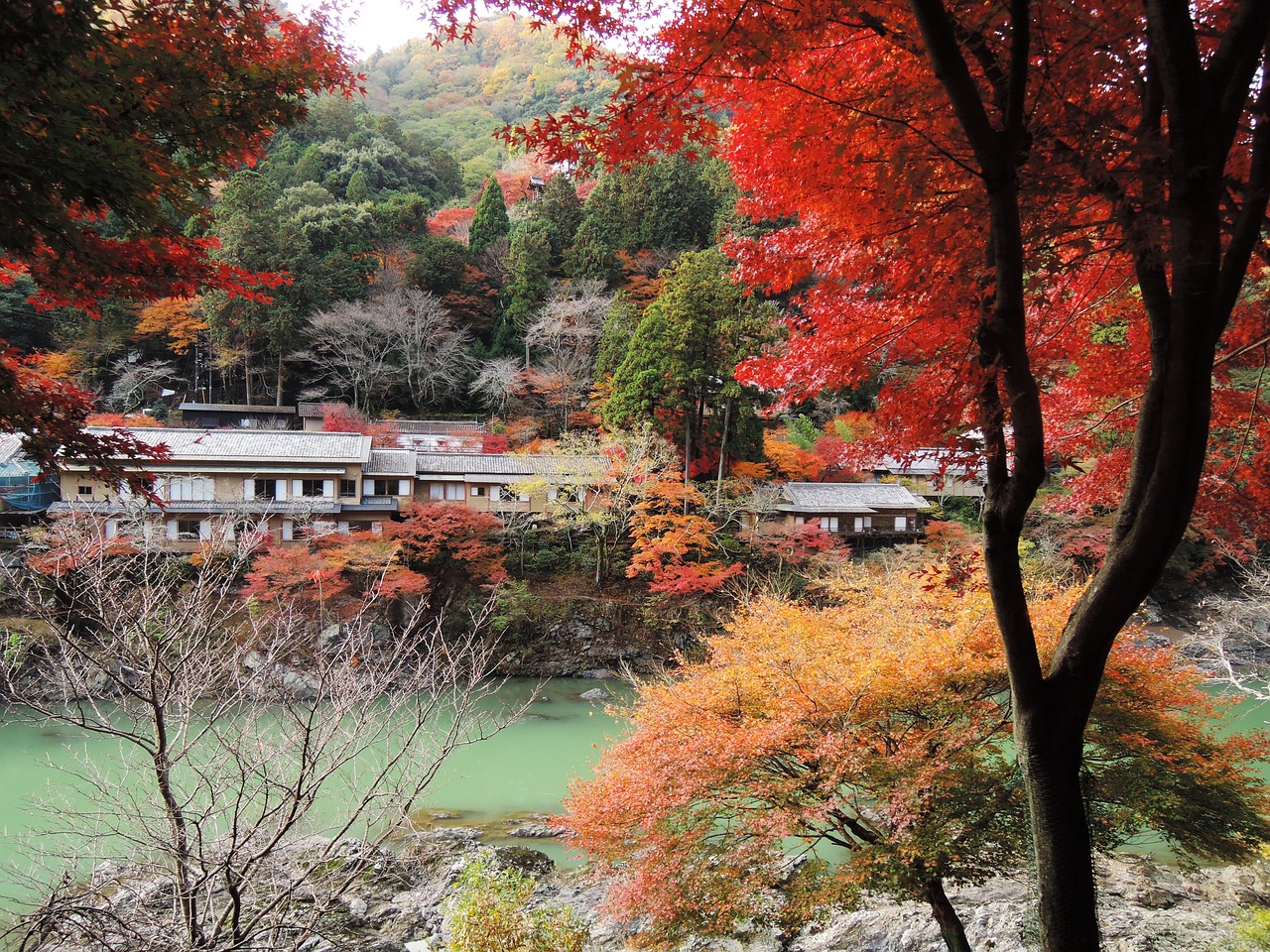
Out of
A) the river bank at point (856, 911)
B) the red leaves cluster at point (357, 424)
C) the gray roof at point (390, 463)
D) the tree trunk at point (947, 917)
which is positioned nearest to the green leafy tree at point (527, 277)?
the red leaves cluster at point (357, 424)

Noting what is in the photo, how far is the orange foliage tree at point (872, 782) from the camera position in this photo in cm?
536

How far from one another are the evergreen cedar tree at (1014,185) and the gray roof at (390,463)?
15129 millimetres

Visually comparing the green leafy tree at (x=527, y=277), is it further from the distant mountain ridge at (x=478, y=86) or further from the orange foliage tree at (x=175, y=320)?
the distant mountain ridge at (x=478, y=86)

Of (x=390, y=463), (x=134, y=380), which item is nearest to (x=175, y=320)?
(x=134, y=380)

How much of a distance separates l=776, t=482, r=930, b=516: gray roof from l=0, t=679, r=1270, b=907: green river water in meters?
7.40

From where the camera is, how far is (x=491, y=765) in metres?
11.2

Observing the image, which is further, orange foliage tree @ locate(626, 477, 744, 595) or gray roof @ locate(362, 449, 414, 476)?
gray roof @ locate(362, 449, 414, 476)

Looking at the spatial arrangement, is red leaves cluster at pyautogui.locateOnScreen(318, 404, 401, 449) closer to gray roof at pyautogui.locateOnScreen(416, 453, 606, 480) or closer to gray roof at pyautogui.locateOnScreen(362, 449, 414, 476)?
gray roof at pyautogui.locateOnScreen(362, 449, 414, 476)

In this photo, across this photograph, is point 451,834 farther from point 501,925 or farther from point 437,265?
point 437,265

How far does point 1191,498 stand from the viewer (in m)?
2.01

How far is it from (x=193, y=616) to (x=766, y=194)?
4.07 metres

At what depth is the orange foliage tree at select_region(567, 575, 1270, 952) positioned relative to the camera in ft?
→ 17.6

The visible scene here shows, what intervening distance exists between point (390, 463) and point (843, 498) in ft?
36.7

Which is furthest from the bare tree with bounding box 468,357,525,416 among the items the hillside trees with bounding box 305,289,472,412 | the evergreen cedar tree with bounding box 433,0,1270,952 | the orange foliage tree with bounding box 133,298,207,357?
the evergreen cedar tree with bounding box 433,0,1270,952
